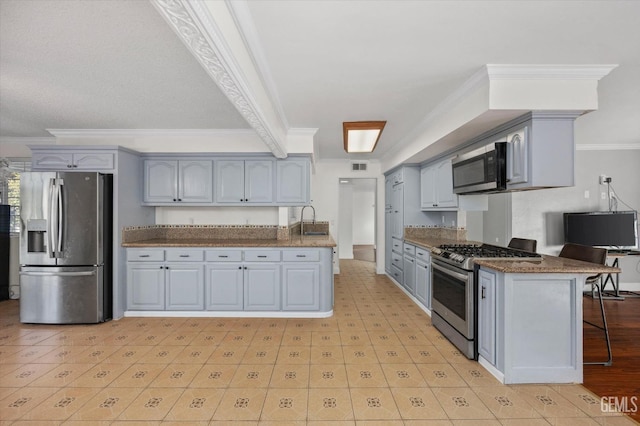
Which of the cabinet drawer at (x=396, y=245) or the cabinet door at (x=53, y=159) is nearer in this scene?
the cabinet door at (x=53, y=159)

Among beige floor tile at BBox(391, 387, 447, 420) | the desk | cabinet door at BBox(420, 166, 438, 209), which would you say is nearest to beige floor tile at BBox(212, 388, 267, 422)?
beige floor tile at BBox(391, 387, 447, 420)

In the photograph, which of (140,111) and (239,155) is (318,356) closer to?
(239,155)

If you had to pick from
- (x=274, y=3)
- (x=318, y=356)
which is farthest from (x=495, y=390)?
(x=274, y=3)

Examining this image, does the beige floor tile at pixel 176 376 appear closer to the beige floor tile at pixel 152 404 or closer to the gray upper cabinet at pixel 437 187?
the beige floor tile at pixel 152 404

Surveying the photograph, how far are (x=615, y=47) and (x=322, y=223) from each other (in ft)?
16.4

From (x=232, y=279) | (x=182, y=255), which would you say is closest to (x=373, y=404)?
(x=232, y=279)

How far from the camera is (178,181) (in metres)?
4.37

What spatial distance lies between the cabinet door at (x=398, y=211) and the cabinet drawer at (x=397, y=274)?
60cm

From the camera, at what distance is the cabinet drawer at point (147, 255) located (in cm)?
393

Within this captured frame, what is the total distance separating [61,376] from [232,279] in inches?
70.5

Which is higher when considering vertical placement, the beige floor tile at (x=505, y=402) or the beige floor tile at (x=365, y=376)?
the beige floor tile at (x=365, y=376)

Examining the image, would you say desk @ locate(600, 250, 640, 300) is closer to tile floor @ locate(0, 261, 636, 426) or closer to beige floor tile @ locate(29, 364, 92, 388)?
tile floor @ locate(0, 261, 636, 426)

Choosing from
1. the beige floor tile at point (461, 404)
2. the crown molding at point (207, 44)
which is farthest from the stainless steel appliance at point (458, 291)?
the crown molding at point (207, 44)

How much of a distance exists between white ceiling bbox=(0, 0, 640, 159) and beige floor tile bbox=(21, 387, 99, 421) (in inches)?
101
